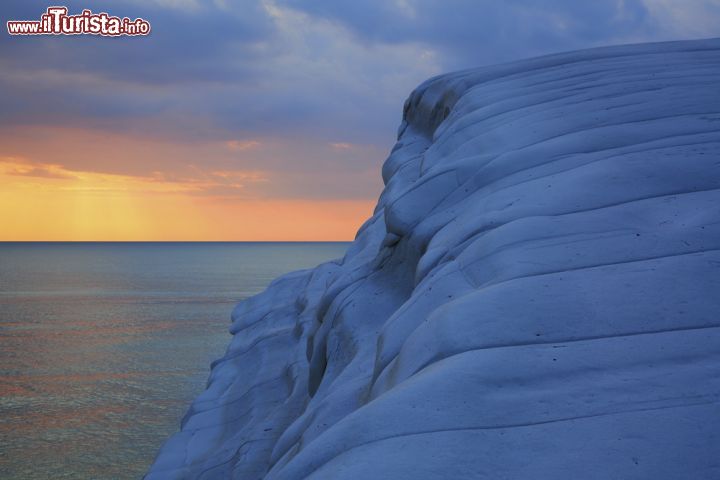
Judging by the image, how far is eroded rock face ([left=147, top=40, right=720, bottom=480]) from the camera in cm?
356

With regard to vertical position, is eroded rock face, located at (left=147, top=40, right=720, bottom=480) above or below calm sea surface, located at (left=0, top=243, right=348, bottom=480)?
below

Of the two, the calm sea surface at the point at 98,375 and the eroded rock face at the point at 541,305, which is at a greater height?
the calm sea surface at the point at 98,375

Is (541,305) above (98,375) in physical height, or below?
below

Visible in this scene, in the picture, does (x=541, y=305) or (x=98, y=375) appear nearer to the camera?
(x=541, y=305)

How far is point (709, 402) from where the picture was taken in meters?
3.63

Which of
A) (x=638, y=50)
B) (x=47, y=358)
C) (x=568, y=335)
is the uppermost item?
(x=47, y=358)

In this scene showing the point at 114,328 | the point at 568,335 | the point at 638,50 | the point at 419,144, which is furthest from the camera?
the point at 114,328

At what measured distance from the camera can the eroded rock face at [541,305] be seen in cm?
356

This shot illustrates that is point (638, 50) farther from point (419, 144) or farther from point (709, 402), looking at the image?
point (709, 402)

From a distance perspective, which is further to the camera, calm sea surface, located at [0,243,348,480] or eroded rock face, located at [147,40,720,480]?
calm sea surface, located at [0,243,348,480]

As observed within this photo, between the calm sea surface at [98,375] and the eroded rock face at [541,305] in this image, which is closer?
the eroded rock face at [541,305]

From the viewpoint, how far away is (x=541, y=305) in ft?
15.0

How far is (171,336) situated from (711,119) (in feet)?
118

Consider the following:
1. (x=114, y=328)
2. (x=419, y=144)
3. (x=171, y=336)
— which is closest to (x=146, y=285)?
(x=114, y=328)
